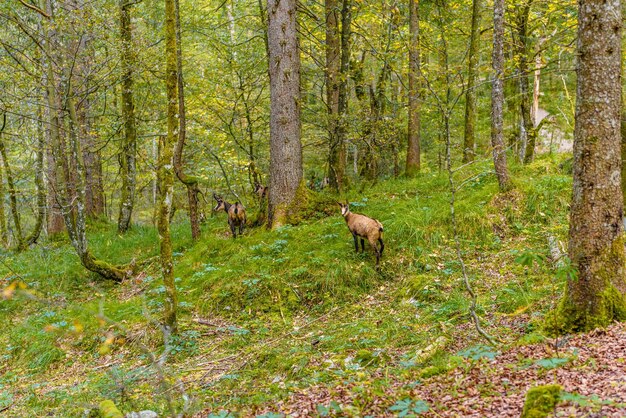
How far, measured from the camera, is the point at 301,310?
7441 mm

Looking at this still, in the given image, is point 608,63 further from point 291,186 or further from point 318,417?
point 291,186

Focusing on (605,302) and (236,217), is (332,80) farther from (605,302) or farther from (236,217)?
(605,302)

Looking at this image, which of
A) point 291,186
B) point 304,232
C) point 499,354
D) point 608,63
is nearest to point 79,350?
point 304,232

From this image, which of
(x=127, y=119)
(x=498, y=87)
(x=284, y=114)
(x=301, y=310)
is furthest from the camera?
(x=127, y=119)

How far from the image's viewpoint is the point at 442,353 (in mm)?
4984

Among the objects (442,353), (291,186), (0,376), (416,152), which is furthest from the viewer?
(416,152)

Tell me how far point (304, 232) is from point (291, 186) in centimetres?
140

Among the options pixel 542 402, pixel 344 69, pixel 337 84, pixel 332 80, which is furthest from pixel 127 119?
pixel 542 402

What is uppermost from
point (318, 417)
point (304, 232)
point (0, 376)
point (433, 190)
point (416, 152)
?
point (416, 152)

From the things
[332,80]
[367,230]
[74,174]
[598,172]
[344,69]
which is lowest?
[367,230]

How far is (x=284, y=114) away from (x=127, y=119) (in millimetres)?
4878

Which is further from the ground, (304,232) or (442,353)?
(304,232)

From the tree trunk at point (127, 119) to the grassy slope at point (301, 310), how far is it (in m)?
2.94

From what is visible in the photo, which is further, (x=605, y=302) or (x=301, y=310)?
(x=301, y=310)
